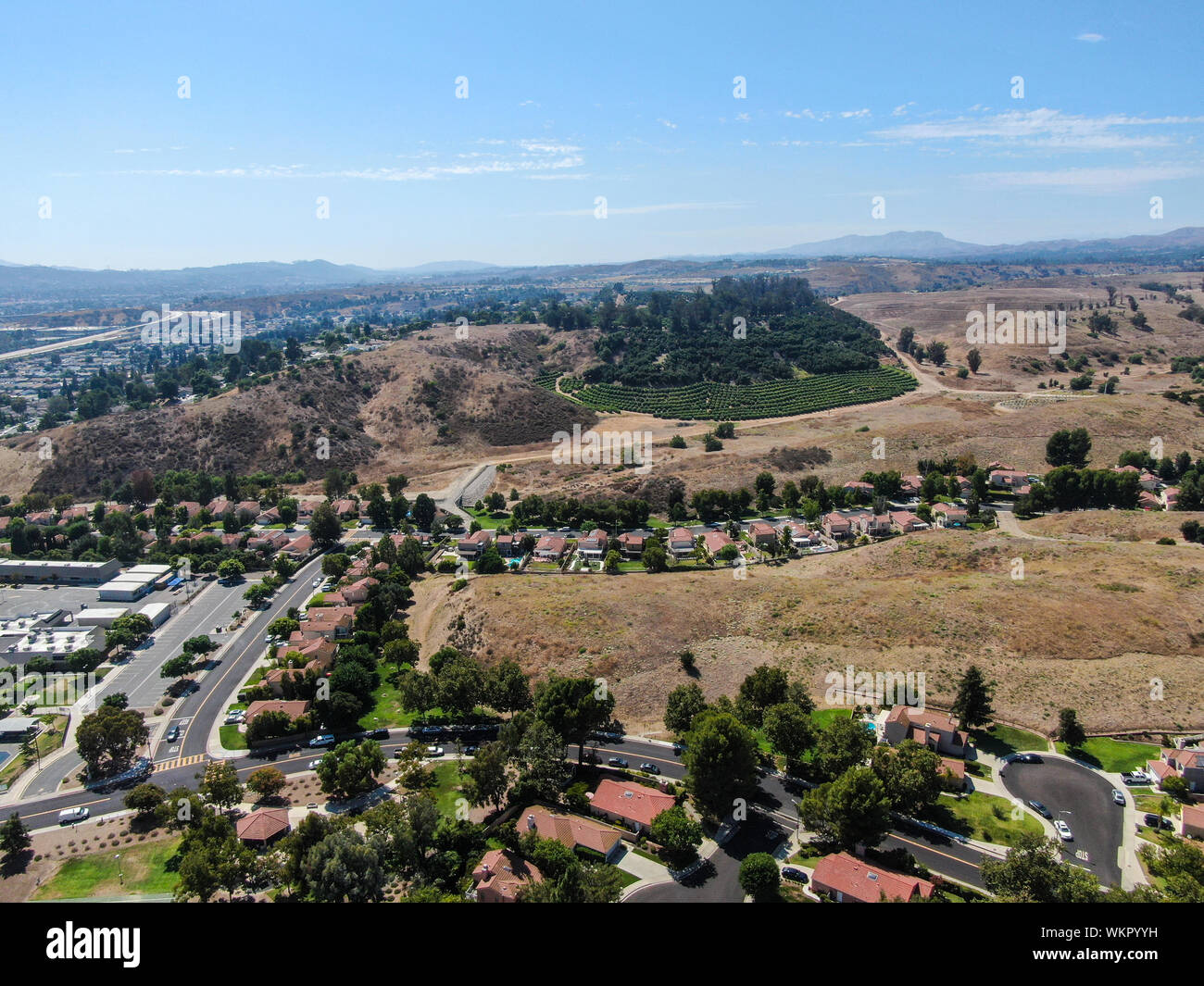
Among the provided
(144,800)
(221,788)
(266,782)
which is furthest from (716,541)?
(144,800)

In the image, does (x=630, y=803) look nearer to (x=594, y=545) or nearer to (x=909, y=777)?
(x=909, y=777)

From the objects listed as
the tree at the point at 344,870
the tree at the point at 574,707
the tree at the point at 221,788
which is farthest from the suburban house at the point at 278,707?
the tree at the point at 344,870

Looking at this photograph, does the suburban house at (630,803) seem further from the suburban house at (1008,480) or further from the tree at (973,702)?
the suburban house at (1008,480)

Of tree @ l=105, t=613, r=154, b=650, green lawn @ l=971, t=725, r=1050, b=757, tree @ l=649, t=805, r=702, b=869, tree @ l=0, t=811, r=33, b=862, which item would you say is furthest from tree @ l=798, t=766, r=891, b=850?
tree @ l=105, t=613, r=154, b=650

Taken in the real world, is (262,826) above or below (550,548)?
below

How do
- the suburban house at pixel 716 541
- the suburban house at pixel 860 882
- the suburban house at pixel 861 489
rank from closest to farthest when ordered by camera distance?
the suburban house at pixel 860 882
the suburban house at pixel 716 541
the suburban house at pixel 861 489
